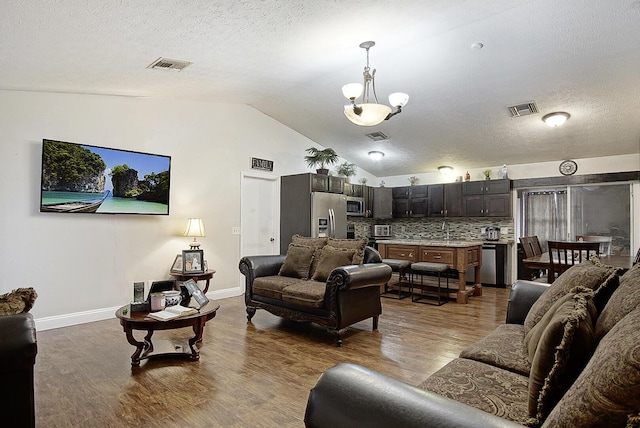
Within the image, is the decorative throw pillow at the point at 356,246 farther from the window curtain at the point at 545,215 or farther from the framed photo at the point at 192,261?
the window curtain at the point at 545,215

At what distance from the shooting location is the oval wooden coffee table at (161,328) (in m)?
2.86

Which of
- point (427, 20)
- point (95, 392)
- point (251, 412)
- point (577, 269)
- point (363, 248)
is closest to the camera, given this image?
point (577, 269)

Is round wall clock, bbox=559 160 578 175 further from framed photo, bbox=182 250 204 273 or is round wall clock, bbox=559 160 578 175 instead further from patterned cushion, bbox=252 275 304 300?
framed photo, bbox=182 250 204 273

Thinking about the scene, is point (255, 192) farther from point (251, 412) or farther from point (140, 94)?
point (251, 412)

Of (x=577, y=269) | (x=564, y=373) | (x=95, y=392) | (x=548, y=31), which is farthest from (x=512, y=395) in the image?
(x=548, y=31)

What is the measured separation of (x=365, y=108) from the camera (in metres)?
3.65

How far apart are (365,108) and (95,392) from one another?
3.24m

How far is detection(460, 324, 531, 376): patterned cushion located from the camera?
1752 millimetres

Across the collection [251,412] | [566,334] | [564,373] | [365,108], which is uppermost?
[365,108]

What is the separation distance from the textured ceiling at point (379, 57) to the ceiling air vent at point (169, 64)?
0.08m

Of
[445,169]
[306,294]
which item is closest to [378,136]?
[445,169]

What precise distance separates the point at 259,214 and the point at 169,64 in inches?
121

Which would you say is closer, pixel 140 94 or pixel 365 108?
pixel 365 108

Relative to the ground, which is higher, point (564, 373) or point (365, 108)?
point (365, 108)
